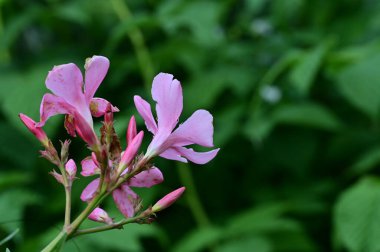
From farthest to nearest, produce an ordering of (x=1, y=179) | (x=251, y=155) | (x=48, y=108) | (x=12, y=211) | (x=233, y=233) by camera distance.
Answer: (x=251, y=155) → (x=233, y=233) → (x=1, y=179) → (x=12, y=211) → (x=48, y=108)

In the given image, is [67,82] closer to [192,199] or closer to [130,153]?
[130,153]

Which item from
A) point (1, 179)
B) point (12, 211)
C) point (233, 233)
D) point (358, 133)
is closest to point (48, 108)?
point (12, 211)

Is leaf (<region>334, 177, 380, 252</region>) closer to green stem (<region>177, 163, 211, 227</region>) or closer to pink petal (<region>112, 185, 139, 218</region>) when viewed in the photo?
green stem (<region>177, 163, 211, 227</region>)

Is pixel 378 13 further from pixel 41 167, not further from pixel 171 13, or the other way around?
pixel 41 167

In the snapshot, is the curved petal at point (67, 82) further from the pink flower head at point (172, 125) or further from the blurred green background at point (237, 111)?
the blurred green background at point (237, 111)

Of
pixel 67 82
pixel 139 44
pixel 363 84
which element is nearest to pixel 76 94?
pixel 67 82
